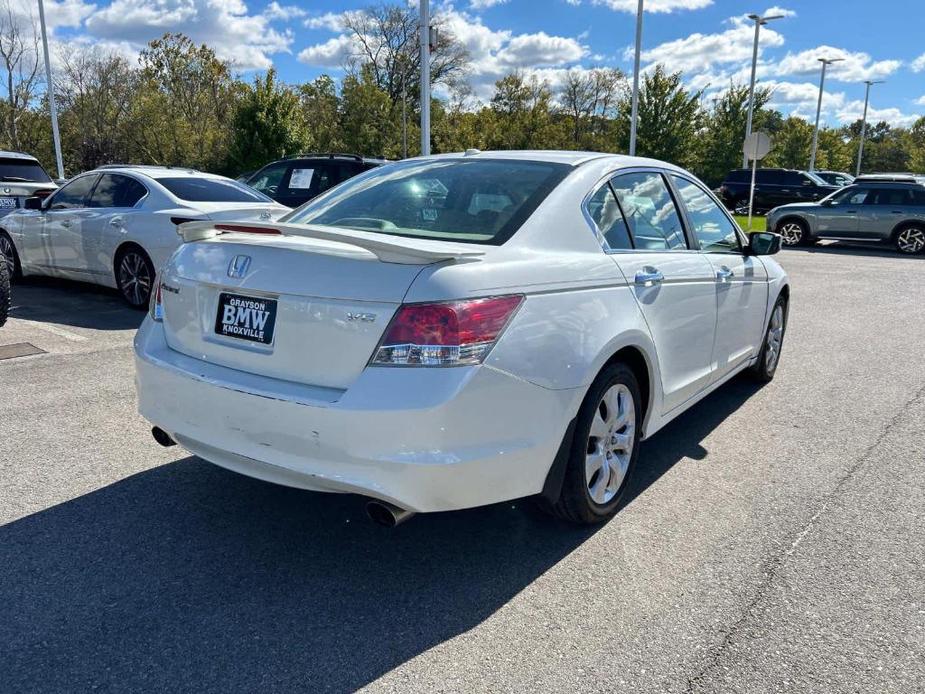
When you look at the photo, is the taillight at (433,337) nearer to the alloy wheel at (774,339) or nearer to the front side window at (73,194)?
the alloy wheel at (774,339)

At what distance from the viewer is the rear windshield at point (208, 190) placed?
8266 millimetres

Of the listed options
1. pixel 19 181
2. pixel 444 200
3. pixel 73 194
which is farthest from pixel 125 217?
pixel 444 200

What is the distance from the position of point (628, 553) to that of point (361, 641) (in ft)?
4.04

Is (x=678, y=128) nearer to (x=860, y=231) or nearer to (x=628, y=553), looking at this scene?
(x=860, y=231)

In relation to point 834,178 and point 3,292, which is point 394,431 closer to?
point 3,292

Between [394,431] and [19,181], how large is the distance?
11.8 meters

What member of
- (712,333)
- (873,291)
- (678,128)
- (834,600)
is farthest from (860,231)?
(678,128)

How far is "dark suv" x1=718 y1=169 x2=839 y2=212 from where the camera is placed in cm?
2706

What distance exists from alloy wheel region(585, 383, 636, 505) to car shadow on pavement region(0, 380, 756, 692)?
0.26 metres

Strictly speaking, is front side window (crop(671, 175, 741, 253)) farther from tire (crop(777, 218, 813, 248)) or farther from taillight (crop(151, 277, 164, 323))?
tire (crop(777, 218, 813, 248))

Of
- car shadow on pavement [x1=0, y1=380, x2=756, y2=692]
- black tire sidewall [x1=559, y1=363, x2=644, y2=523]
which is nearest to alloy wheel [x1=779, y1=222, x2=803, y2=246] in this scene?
car shadow on pavement [x1=0, y1=380, x2=756, y2=692]

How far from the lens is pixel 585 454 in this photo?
10.2 ft

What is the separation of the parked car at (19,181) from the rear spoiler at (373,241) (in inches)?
335

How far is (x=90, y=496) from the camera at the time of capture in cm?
356
